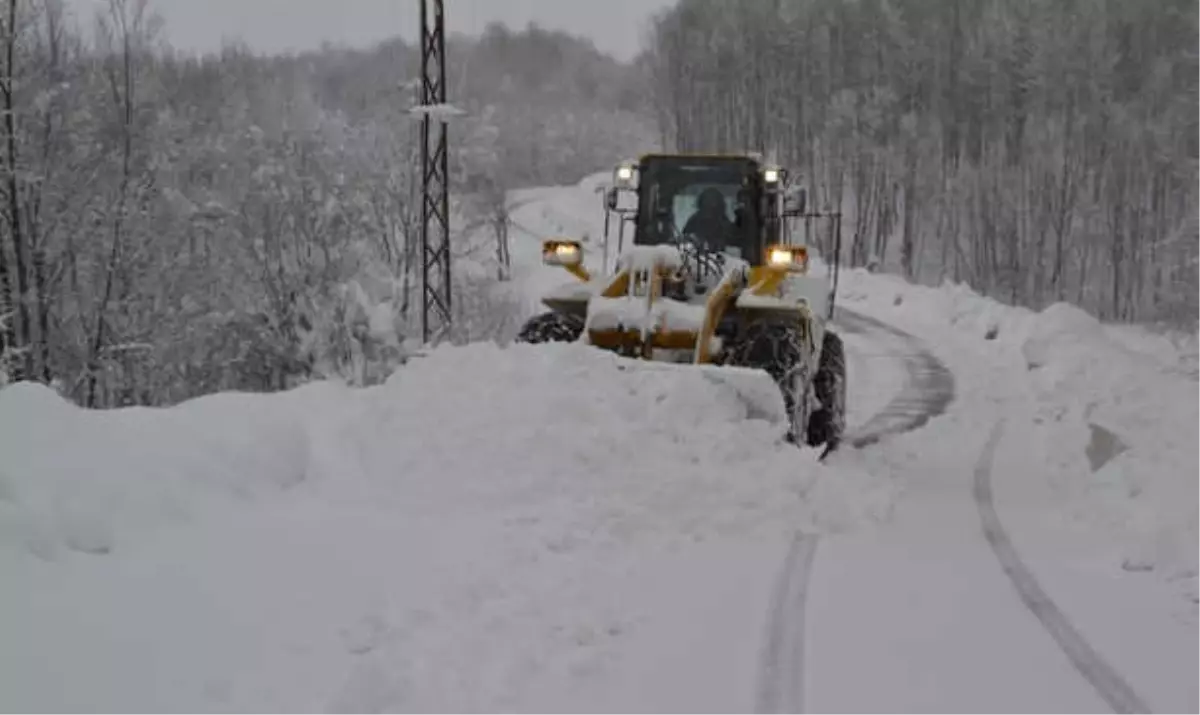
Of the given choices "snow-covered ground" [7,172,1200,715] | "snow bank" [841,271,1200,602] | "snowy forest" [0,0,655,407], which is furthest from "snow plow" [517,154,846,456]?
"snowy forest" [0,0,655,407]

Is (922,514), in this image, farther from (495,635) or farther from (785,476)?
(495,635)

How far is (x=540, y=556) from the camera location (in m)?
6.40

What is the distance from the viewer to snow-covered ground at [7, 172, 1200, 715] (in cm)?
453

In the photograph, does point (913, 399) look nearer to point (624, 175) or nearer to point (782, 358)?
point (624, 175)

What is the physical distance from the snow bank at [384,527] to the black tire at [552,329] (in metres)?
1.25

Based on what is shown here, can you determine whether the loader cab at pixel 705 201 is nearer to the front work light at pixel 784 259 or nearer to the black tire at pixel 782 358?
the front work light at pixel 784 259

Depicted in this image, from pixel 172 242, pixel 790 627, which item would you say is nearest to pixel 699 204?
pixel 790 627

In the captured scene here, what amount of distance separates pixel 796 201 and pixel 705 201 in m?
1.06

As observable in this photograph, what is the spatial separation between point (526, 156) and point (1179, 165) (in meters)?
52.0

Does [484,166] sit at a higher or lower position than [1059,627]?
higher

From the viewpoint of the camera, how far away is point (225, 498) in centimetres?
610

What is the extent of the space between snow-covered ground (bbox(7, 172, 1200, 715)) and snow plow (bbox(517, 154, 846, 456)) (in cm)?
99

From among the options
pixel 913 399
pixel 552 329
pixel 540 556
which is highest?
pixel 552 329

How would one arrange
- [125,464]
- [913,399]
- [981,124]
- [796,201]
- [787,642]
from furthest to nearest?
[981,124] < [913,399] < [796,201] < [125,464] < [787,642]
